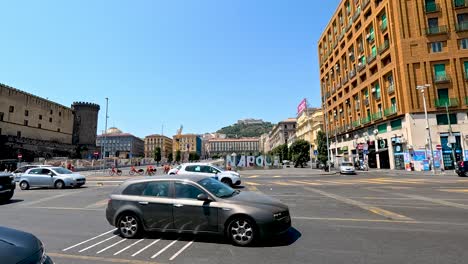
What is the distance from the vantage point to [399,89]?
119ft

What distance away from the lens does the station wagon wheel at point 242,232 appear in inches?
224

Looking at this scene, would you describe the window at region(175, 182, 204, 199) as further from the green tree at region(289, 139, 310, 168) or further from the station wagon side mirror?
the green tree at region(289, 139, 310, 168)

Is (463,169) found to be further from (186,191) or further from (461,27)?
(186,191)

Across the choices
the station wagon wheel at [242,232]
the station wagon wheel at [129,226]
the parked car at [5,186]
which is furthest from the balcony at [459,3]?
the parked car at [5,186]

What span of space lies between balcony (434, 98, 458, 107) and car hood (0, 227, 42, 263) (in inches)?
1675

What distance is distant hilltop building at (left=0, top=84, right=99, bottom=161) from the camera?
233ft

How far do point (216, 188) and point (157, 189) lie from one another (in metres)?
1.46

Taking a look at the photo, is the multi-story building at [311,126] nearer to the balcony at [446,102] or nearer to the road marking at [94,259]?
the balcony at [446,102]

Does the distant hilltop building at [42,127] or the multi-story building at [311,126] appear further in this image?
the multi-story building at [311,126]

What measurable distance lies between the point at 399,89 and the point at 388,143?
792cm

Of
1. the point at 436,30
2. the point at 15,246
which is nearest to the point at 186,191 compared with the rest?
the point at 15,246

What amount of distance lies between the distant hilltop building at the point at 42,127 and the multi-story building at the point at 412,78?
6824 centimetres

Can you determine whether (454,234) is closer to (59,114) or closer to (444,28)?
(444,28)

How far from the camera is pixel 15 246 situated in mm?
3160
